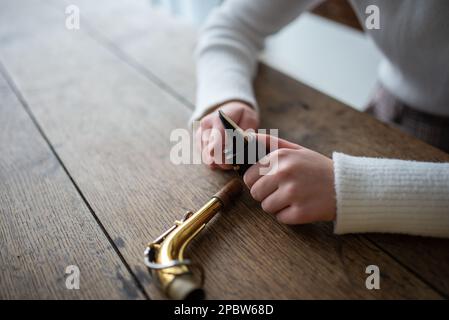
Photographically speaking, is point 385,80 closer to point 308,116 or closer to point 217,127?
point 308,116

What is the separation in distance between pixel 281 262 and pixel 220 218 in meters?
0.11

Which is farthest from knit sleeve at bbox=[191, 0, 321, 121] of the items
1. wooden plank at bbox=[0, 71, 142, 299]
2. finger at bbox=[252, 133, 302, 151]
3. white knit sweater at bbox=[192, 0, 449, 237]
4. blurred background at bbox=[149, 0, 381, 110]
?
blurred background at bbox=[149, 0, 381, 110]

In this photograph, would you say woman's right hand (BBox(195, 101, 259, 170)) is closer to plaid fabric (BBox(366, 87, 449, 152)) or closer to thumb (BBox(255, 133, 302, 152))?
thumb (BBox(255, 133, 302, 152))

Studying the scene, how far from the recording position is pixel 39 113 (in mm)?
755

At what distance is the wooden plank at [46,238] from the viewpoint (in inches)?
16.5

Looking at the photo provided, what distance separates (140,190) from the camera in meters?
0.55

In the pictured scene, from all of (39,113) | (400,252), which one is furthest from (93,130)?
(400,252)

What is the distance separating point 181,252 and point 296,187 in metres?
0.17

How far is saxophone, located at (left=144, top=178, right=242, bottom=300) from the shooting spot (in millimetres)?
402

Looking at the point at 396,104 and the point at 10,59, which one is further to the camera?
the point at 10,59

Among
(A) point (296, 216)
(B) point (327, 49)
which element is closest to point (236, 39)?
(A) point (296, 216)

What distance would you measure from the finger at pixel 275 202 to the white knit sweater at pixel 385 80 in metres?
0.07

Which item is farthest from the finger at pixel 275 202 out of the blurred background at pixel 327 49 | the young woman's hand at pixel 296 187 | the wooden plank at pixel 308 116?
Result: the blurred background at pixel 327 49

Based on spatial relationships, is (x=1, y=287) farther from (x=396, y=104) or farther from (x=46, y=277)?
(x=396, y=104)
